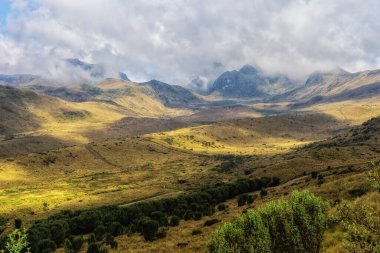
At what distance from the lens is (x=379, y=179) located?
17562mm

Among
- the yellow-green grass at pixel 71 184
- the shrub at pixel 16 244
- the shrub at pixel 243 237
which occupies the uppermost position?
the shrub at pixel 16 244

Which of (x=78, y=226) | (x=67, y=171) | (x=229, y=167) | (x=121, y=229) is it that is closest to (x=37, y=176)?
(x=67, y=171)

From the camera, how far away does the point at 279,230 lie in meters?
25.5

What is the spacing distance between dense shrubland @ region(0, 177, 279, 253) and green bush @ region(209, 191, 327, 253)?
2953 cm

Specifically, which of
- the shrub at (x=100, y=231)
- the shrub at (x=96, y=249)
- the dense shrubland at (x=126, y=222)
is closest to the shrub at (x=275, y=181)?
the dense shrubland at (x=126, y=222)

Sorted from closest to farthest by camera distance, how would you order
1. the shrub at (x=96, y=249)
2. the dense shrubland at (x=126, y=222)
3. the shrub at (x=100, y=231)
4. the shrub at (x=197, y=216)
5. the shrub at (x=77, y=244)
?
1. the shrub at (x=96, y=249)
2. the shrub at (x=77, y=244)
3. the dense shrubland at (x=126, y=222)
4. the shrub at (x=100, y=231)
5. the shrub at (x=197, y=216)

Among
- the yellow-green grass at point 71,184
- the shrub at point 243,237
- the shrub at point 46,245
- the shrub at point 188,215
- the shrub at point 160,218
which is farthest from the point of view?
the yellow-green grass at point 71,184

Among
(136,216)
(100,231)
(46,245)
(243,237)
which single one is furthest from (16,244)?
(136,216)

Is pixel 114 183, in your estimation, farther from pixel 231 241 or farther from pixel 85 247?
pixel 231 241

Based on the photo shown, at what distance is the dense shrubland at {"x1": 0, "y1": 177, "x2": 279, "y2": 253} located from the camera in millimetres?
56966

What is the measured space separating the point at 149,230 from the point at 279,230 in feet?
108

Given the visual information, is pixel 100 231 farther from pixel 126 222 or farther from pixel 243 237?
pixel 243 237

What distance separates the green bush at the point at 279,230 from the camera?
24.1 m

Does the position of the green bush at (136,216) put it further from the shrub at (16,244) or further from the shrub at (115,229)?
the shrub at (16,244)
